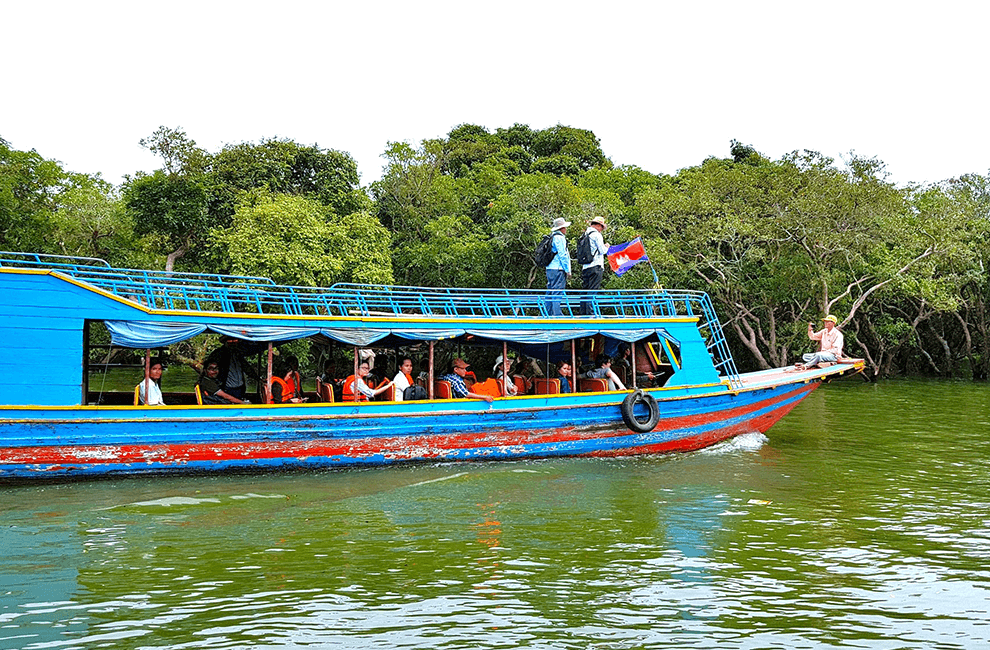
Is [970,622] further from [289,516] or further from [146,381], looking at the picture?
[146,381]

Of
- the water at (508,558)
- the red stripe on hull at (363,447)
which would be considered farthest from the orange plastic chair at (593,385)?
the water at (508,558)

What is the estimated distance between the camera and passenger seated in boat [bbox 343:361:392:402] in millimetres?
12586

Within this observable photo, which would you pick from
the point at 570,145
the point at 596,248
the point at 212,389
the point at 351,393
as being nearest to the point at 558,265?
the point at 596,248

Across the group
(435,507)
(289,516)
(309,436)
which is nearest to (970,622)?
(435,507)

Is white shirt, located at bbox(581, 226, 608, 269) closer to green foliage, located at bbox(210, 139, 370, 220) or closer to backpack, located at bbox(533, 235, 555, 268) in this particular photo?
backpack, located at bbox(533, 235, 555, 268)

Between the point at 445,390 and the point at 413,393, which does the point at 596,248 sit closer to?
the point at 445,390

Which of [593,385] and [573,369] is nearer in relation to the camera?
[573,369]

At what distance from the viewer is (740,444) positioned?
582 inches

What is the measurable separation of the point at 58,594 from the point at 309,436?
4932 mm

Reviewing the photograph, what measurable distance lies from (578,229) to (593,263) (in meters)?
15.5

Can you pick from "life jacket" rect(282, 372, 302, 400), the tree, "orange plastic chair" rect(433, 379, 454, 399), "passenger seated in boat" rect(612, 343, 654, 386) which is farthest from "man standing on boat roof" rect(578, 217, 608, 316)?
the tree

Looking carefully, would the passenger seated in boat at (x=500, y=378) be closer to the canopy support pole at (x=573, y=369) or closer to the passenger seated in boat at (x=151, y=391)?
the canopy support pole at (x=573, y=369)

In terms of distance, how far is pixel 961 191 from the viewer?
113 feet

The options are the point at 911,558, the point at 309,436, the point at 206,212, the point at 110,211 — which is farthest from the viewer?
the point at 110,211
